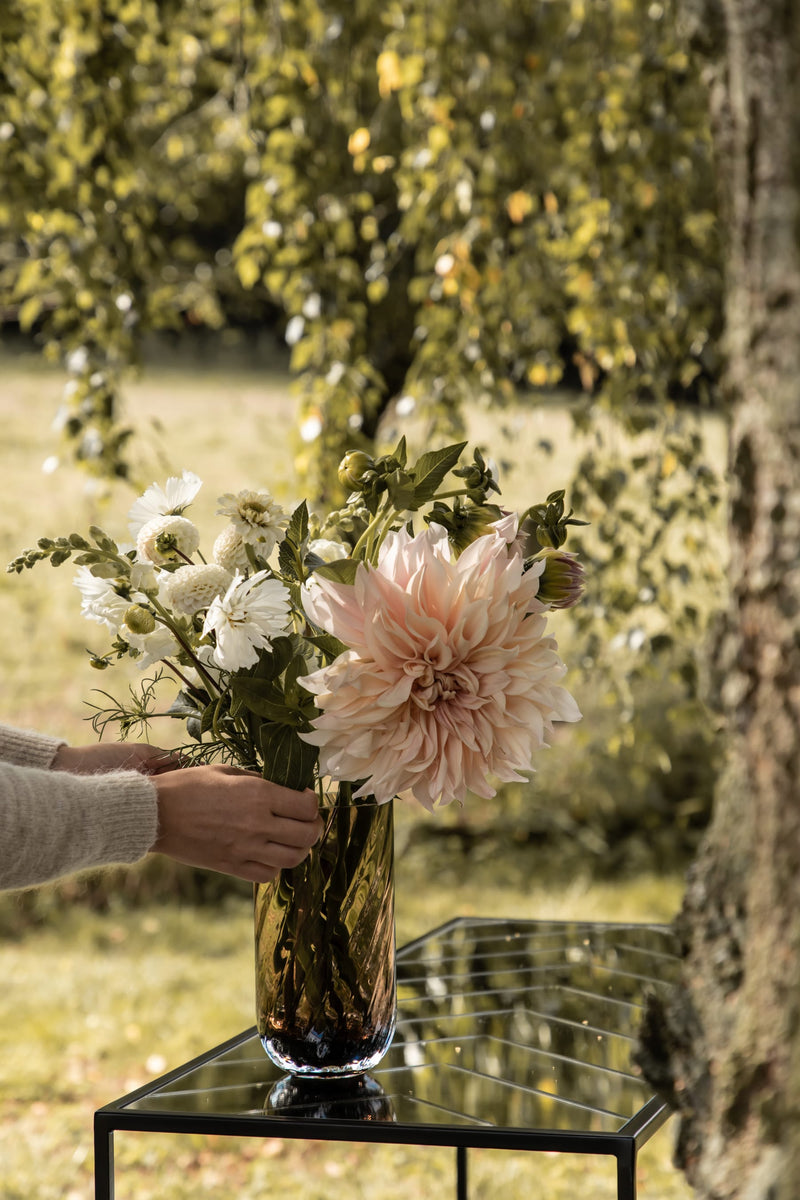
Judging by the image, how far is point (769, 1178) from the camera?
125 cm

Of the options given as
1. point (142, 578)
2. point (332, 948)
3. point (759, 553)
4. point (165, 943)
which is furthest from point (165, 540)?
point (165, 943)

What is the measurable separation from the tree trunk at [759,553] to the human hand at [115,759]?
2.72 ft

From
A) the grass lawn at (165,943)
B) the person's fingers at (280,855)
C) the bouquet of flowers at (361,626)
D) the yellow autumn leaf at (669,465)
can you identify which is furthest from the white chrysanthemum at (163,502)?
the yellow autumn leaf at (669,465)

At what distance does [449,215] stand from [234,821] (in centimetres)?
165

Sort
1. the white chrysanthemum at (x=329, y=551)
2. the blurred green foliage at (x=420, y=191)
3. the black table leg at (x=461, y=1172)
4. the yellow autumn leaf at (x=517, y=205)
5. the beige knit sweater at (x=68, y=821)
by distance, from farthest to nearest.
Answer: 1. the yellow autumn leaf at (x=517, y=205)
2. the blurred green foliage at (x=420, y=191)
3. the black table leg at (x=461, y=1172)
4. the white chrysanthemum at (x=329, y=551)
5. the beige knit sweater at (x=68, y=821)

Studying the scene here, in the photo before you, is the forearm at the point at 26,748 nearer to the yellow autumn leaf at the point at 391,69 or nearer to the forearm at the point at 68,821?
the forearm at the point at 68,821

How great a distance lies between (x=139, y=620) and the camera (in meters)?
0.77

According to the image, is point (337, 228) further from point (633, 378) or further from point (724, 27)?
point (724, 27)

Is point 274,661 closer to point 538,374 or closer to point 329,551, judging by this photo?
point 329,551

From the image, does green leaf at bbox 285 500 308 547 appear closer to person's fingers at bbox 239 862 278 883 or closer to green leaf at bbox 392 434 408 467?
green leaf at bbox 392 434 408 467

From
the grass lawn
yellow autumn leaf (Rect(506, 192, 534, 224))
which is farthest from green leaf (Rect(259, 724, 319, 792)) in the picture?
yellow autumn leaf (Rect(506, 192, 534, 224))

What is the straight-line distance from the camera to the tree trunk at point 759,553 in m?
1.65

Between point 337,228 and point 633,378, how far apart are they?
54 cm

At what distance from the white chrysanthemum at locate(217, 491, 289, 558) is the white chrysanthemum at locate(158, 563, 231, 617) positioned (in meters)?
0.03
